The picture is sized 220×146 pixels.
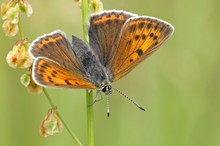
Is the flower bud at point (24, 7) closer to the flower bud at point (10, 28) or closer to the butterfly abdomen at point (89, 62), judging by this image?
the flower bud at point (10, 28)

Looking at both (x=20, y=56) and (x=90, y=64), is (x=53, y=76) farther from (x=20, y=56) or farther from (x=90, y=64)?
(x=90, y=64)

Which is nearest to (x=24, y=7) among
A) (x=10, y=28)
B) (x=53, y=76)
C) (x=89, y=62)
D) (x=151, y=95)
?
(x=10, y=28)

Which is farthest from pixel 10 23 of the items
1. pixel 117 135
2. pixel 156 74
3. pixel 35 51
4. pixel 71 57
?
pixel 156 74

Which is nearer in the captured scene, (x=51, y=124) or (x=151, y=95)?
(x=51, y=124)

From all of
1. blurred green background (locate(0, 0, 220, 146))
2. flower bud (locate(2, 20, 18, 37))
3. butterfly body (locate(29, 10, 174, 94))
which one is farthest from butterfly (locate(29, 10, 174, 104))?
blurred green background (locate(0, 0, 220, 146))

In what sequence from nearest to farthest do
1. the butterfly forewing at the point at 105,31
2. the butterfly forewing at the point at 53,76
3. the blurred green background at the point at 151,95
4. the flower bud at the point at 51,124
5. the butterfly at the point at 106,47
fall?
the butterfly forewing at the point at 53,76 < the flower bud at the point at 51,124 < the butterfly at the point at 106,47 < the butterfly forewing at the point at 105,31 < the blurred green background at the point at 151,95

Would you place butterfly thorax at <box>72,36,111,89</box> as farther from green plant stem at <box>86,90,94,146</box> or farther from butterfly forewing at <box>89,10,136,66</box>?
green plant stem at <box>86,90,94,146</box>

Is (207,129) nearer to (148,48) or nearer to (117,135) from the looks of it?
(117,135)

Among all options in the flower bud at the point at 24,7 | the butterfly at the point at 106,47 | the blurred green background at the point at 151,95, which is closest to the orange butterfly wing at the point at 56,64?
the butterfly at the point at 106,47
